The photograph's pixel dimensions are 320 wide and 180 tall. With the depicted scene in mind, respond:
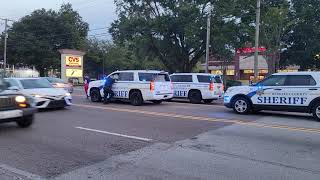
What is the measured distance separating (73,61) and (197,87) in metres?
32.2

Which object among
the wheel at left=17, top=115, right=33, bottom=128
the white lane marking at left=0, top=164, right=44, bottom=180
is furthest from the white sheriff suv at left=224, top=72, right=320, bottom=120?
the white lane marking at left=0, top=164, right=44, bottom=180

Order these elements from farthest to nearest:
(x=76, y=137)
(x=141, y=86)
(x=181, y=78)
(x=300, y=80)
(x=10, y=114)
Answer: (x=181, y=78), (x=141, y=86), (x=300, y=80), (x=10, y=114), (x=76, y=137)

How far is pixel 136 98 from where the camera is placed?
63.1 ft

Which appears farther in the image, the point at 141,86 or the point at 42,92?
the point at 141,86

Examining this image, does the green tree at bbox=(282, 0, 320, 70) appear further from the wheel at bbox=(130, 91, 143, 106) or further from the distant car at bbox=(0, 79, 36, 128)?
the distant car at bbox=(0, 79, 36, 128)

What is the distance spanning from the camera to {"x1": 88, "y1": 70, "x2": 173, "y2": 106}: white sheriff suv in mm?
19062

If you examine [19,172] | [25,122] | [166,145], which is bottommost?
[19,172]

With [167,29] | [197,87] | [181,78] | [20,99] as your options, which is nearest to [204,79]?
[197,87]

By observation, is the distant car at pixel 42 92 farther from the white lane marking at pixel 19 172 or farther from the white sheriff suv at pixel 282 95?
the white lane marking at pixel 19 172

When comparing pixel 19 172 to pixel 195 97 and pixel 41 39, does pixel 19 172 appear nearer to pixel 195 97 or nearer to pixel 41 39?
pixel 195 97

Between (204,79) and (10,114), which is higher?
(204,79)

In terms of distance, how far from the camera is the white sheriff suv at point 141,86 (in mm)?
19062

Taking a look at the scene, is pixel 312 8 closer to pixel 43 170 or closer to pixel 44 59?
pixel 44 59

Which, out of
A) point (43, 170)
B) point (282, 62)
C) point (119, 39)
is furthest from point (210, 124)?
point (282, 62)
